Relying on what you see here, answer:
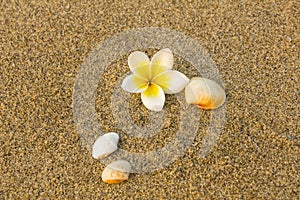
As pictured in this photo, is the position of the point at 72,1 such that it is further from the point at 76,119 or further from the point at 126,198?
the point at 126,198

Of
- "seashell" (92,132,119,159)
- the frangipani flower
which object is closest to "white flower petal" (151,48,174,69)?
the frangipani flower

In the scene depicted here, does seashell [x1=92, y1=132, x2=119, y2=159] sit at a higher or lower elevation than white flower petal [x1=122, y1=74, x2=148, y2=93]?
lower

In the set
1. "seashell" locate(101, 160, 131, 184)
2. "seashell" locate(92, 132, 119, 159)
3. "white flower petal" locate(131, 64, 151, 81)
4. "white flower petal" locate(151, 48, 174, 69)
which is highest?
"white flower petal" locate(151, 48, 174, 69)

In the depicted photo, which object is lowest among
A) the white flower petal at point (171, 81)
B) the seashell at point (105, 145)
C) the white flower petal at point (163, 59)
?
the seashell at point (105, 145)

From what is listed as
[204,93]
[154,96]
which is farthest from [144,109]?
[204,93]

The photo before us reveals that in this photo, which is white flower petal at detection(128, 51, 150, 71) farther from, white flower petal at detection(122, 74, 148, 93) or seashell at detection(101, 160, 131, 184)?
seashell at detection(101, 160, 131, 184)

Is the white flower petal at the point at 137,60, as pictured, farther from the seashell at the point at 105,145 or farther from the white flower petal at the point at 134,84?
the seashell at the point at 105,145

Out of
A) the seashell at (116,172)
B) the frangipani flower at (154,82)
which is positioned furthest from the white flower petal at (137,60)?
the seashell at (116,172)
